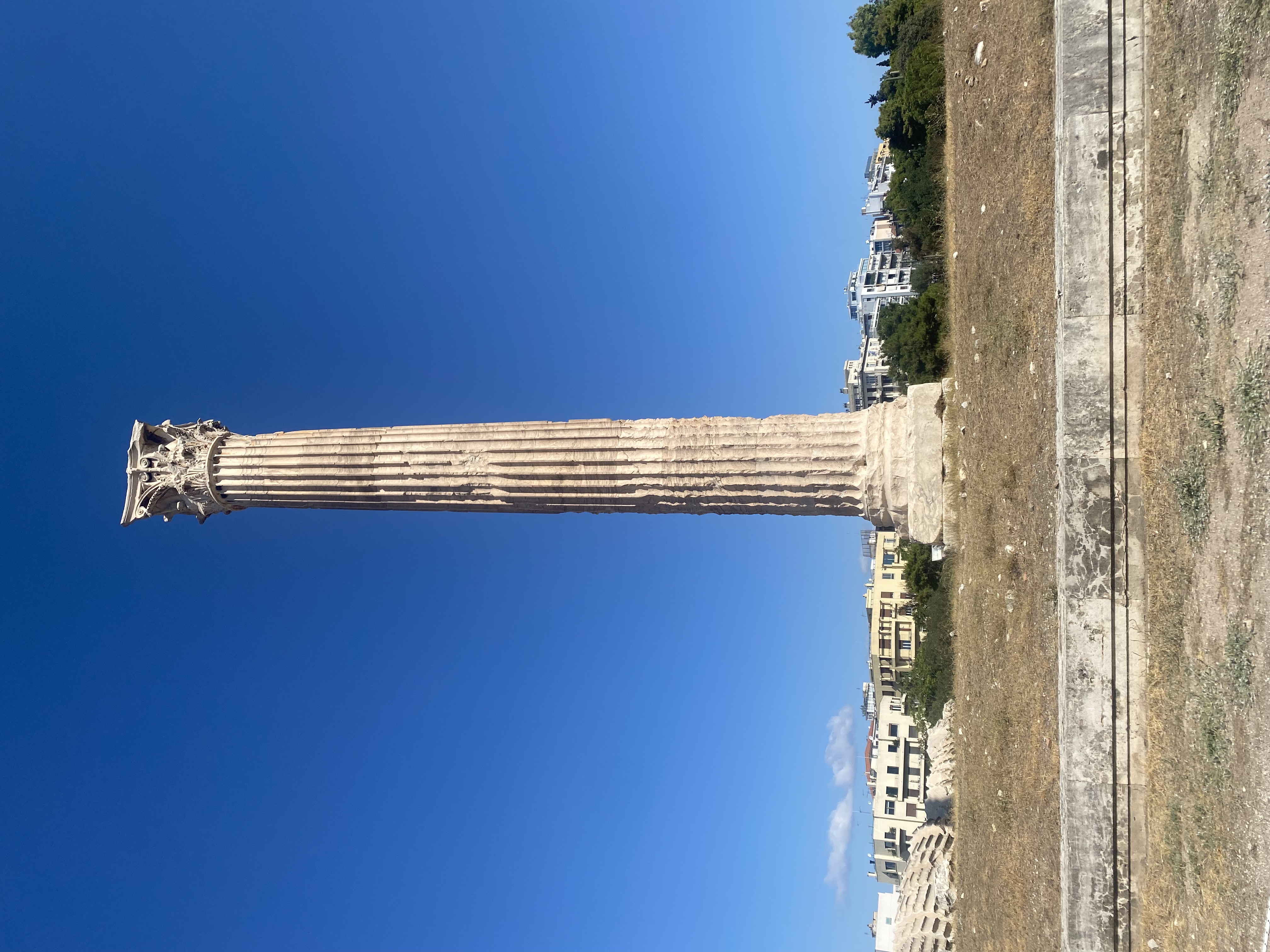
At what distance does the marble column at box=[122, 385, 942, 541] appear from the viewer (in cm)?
1174

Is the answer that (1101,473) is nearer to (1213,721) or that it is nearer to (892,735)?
(1213,721)

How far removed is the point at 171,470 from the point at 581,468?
7.94 metres

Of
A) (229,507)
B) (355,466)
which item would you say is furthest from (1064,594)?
(229,507)

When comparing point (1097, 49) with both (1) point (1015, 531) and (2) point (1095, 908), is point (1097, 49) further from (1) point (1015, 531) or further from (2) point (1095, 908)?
(2) point (1095, 908)

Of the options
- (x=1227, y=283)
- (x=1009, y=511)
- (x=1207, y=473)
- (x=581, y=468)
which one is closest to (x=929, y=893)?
(x=1009, y=511)

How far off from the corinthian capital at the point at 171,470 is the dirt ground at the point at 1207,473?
1446cm

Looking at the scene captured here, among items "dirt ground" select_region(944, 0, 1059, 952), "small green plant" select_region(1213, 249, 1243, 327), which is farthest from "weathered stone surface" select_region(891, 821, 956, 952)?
"small green plant" select_region(1213, 249, 1243, 327)

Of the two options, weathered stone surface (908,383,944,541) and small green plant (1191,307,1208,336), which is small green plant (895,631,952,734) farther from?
small green plant (1191,307,1208,336)

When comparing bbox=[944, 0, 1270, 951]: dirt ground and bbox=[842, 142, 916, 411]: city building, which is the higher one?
bbox=[842, 142, 916, 411]: city building

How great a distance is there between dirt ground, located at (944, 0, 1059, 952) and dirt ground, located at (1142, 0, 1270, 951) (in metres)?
1.77

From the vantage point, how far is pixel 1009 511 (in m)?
10.9

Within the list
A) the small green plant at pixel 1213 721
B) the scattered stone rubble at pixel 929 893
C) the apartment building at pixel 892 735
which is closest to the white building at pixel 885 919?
the apartment building at pixel 892 735

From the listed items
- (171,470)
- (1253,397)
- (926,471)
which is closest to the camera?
(1253,397)

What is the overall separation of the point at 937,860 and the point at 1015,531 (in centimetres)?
977
